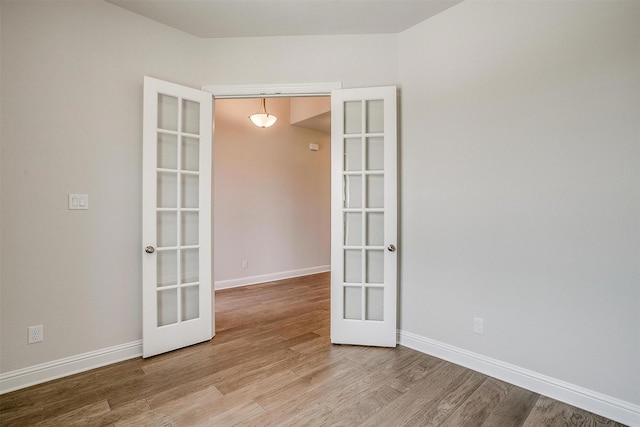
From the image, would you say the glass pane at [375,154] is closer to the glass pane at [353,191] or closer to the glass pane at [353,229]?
the glass pane at [353,191]

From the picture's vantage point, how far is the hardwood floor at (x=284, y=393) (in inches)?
69.3

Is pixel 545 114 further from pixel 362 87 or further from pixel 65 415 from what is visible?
pixel 65 415

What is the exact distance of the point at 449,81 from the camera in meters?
2.51

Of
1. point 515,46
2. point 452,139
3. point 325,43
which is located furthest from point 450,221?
point 325,43

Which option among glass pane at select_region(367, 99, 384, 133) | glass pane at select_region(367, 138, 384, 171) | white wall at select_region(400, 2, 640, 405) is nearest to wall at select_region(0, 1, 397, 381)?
glass pane at select_region(367, 99, 384, 133)

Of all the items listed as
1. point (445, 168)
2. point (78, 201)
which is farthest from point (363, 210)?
point (78, 201)

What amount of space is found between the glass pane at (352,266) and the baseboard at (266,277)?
2599 millimetres

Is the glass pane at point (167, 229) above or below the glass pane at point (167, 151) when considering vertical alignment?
below

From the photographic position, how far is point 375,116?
110 inches

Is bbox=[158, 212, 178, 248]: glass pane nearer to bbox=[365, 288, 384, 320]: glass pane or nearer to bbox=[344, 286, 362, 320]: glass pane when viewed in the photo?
bbox=[344, 286, 362, 320]: glass pane

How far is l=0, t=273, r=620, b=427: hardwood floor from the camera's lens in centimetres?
176

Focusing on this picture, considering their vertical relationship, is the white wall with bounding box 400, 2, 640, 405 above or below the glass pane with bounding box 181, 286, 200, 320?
above

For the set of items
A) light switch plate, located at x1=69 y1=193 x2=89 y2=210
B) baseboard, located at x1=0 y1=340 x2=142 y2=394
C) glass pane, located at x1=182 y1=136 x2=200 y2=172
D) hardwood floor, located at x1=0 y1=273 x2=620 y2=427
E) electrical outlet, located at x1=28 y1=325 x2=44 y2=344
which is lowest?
hardwood floor, located at x1=0 y1=273 x2=620 y2=427

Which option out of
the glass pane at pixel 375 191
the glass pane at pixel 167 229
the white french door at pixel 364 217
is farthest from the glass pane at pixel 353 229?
the glass pane at pixel 167 229
